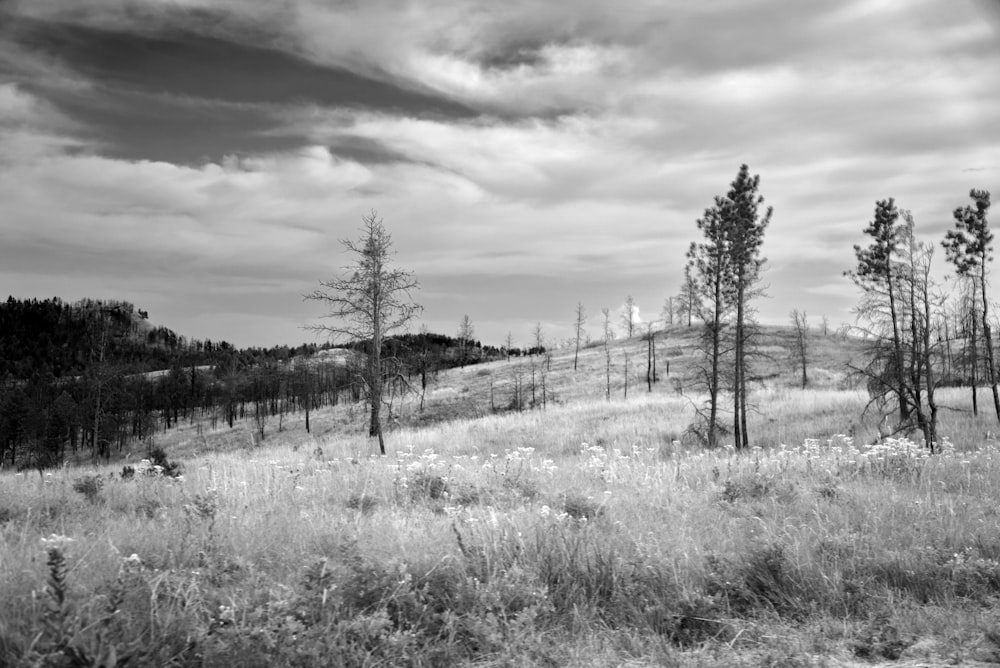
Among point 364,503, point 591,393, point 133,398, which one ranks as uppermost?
point 364,503

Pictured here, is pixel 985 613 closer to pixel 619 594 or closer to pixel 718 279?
pixel 619 594

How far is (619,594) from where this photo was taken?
13.0 feet

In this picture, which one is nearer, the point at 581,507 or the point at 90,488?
the point at 581,507

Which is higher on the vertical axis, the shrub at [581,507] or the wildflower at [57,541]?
the wildflower at [57,541]

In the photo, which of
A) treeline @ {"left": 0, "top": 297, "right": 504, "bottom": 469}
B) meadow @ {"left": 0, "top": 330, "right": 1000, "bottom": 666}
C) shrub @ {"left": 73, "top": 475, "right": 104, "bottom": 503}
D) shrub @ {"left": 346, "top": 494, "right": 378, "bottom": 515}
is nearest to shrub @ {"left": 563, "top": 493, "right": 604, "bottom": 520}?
meadow @ {"left": 0, "top": 330, "right": 1000, "bottom": 666}

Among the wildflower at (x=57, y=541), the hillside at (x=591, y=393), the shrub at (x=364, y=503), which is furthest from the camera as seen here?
the hillside at (x=591, y=393)

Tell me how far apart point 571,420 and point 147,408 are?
95.5 meters

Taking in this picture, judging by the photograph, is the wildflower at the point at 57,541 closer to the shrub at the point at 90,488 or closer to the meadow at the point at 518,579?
the meadow at the point at 518,579

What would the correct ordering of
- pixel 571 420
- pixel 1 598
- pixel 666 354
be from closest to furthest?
pixel 1 598
pixel 571 420
pixel 666 354

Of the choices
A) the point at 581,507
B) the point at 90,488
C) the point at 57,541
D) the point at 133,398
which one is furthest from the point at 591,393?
the point at 133,398

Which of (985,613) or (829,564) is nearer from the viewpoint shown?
(985,613)

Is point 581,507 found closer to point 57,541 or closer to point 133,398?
point 57,541

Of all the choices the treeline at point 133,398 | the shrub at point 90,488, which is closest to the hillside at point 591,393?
the treeline at point 133,398

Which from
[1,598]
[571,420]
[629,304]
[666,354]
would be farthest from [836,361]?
[1,598]
